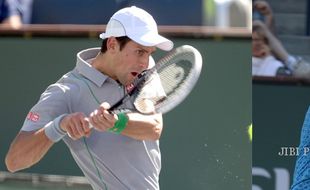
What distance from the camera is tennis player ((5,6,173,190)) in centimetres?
267

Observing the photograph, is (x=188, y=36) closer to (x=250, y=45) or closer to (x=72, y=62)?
(x=250, y=45)

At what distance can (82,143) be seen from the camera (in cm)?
277

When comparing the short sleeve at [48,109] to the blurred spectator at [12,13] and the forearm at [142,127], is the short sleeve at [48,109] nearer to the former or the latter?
the forearm at [142,127]

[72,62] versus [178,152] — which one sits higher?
[72,62]

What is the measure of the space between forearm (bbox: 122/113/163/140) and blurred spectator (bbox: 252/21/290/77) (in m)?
1.14

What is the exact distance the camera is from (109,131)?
2.64m

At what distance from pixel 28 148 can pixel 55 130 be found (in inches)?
4.8

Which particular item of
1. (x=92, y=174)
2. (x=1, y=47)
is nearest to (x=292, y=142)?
(x=92, y=174)

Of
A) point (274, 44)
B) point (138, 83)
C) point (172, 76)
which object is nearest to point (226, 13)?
point (274, 44)

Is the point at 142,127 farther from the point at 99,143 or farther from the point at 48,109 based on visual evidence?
the point at 48,109

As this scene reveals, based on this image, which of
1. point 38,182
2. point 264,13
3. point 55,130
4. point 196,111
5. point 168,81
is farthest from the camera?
point 38,182

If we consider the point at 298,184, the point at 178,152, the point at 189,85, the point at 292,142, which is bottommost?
the point at 178,152

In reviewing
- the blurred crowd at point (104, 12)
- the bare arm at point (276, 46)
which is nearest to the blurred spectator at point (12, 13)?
the blurred crowd at point (104, 12)

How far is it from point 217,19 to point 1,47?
1.19m
